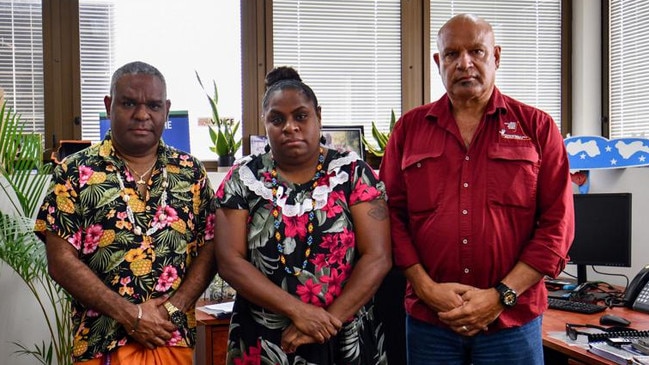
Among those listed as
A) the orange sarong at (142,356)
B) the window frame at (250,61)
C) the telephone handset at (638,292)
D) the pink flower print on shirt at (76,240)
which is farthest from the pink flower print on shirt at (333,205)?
the window frame at (250,61)

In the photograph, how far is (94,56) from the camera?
4004 millimetres

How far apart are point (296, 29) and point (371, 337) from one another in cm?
298

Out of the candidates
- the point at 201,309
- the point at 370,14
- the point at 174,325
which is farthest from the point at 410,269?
the point at 370,14

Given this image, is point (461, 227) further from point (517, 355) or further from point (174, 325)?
point (174, 325)

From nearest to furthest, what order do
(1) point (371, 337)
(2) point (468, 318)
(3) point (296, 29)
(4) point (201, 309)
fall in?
(2) point (468, 318)
(1) point (371, 337)
(4) point (201, 309)
(3) point (296, 29)

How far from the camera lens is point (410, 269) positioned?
5.96 ft

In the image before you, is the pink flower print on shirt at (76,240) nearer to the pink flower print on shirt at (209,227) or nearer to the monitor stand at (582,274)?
the pink flower print on shirt at (209,227)

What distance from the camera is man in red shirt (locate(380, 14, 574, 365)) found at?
1.72 m

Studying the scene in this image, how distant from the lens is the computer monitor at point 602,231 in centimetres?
289

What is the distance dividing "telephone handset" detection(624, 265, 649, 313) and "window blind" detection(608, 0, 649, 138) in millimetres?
1919

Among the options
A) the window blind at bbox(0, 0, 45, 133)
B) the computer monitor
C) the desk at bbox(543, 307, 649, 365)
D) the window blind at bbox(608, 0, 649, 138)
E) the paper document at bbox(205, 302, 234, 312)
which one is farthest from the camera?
the window blind at bbox(608, 0, 649, 138)

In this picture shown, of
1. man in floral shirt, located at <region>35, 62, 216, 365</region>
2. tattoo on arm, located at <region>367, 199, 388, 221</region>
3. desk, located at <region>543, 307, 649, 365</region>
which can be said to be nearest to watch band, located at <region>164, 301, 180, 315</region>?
man in floral shirt, located at <region>35, 62, 216, 365</region>

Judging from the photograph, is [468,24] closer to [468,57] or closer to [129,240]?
[468,57]

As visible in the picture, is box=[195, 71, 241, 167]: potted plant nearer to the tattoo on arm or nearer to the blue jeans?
the tattoo on arm
